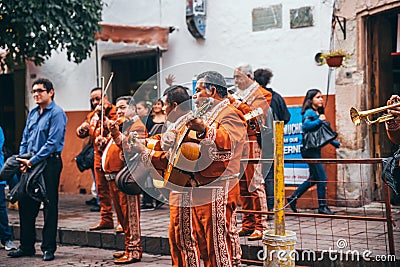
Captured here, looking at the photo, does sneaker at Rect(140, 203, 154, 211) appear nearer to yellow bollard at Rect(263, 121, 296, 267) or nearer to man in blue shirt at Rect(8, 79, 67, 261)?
man in blue shirt at Rect(8, 79, 67, 261)

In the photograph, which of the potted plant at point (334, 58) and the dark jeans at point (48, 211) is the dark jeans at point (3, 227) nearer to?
the dark jeans at point (48, 211)

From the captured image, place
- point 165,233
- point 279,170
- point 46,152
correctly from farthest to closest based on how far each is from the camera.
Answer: point 165,233
point 46,152
point 279,170

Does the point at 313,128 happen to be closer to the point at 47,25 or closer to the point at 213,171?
the point at 213,171

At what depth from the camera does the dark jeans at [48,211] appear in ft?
25.8

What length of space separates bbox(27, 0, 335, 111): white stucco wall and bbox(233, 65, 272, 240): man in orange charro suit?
217 cm

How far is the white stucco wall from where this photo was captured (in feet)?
32.7

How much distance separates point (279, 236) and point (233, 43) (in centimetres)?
636

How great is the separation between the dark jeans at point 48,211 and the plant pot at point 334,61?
3.71 metres

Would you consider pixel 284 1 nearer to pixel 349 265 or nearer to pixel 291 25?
pixel 291 25

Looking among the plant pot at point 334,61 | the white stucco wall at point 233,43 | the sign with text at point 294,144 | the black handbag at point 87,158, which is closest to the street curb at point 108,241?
the black handbag at point 87,158

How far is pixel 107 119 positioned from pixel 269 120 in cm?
197

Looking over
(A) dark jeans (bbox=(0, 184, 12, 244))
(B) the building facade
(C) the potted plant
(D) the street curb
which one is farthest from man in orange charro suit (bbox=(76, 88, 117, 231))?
(C) the potted plant

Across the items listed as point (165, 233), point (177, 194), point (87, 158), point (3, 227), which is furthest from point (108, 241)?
point (177, 194)

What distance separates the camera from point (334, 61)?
9266 mm
